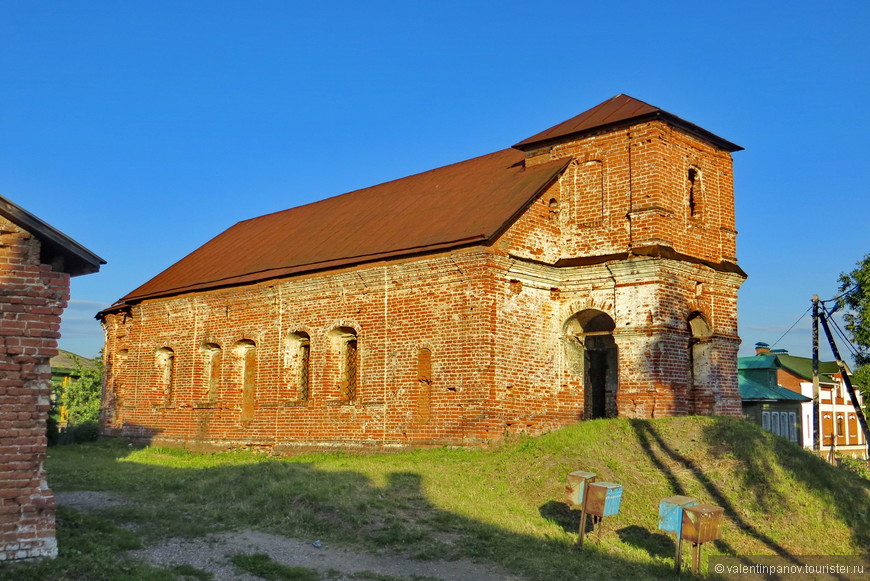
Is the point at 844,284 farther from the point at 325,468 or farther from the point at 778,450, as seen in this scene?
the point at 325,468

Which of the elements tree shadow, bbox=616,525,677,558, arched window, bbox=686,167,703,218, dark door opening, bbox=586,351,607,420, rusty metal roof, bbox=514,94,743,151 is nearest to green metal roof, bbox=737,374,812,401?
dark door opening, bbox=586,351,607,420

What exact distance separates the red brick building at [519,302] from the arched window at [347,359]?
0.05m

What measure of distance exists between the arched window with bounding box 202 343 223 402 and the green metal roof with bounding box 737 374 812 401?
2178 cm

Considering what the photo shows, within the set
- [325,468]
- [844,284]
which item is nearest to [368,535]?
[325,468]

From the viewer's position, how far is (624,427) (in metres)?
14.6

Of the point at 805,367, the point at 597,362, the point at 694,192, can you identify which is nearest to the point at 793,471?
the point at 597,362

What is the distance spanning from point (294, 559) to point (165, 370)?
15886 mm

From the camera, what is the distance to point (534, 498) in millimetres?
12375

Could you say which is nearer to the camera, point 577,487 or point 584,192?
point 577,487

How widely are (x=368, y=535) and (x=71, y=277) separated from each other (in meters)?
4.81

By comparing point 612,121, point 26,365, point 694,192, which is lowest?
point 26,365

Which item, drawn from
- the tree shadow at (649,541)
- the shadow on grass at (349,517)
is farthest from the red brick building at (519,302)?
the tree shadow at (649,541)

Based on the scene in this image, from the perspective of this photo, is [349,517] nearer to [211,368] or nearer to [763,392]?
[211,368]

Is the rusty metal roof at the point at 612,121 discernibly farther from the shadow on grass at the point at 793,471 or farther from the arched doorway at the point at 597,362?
the shadow on grass at the point at 793,471
